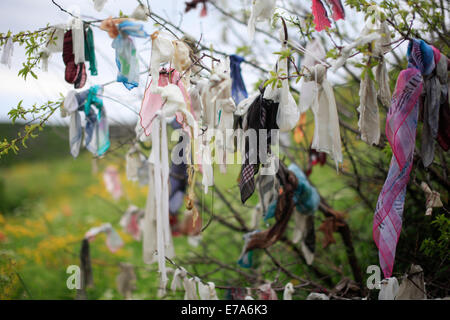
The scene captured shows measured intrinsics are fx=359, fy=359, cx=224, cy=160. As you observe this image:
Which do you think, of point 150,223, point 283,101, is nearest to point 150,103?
point 283,101

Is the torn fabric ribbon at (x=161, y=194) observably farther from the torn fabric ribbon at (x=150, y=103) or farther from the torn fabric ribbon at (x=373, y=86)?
the torn fabric ribbon at (x=373, y=86)

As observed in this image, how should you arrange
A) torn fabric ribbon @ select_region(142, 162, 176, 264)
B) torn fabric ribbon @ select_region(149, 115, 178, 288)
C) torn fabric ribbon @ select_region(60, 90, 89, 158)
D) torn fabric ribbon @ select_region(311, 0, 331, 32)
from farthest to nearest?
torn fabric ribbon @ select_region(142, 162, 176, 264), torn fabric ribbon @ select_region(60, 90, 89, 158), torn fabric ribbon @ select_region(311, 0, 331, 32), torn fabric ribbon @ select_region(149, 115, 178, 288)

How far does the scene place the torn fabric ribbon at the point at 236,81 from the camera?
1.41 m

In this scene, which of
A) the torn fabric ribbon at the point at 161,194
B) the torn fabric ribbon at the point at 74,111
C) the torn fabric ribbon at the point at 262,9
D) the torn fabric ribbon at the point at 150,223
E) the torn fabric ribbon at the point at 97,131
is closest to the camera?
the torn fabric ribbon at the point at 161,194

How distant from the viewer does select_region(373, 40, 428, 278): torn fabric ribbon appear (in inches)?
40.9

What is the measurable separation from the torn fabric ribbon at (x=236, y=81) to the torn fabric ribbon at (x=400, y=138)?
56cm

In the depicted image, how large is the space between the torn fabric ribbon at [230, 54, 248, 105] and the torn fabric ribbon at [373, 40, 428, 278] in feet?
1.85

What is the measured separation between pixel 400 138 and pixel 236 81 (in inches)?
25.4

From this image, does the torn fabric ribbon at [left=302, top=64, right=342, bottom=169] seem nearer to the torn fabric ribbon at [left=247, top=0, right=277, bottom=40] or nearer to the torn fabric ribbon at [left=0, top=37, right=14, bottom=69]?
the torn fabric ribbon at [left=247, top=0, right=277, bottom=40]

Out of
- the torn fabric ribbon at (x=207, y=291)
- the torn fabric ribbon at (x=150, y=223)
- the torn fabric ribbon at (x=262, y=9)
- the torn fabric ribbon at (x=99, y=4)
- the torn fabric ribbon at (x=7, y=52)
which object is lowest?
the torn fabric ribbon at (x=207, y=291)

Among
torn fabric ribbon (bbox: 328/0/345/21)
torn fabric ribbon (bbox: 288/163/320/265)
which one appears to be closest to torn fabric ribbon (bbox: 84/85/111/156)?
torn fabric ribbon (bbox: 288/163/320/265)

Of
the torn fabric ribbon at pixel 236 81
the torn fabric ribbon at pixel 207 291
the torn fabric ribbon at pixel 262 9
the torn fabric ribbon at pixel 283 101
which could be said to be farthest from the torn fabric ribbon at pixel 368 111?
the torn fabric ribbon at pixel 207 291

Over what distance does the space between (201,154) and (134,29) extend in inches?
17.1
